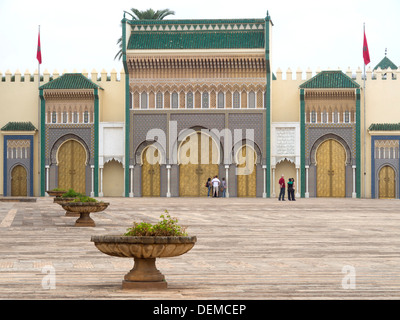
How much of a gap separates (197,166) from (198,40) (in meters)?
6.07

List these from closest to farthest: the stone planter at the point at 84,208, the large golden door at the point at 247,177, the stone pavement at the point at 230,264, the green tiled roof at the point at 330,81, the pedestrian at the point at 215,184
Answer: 1. the stone pavement at the point at 230,264
2. the stone planter at the point at 84,208
3. the pedestrian at the point at 215,184
4. the green tiled roof at the point at 330,81
5. the large golden door at the point at 247,177

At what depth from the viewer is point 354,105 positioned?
132ft

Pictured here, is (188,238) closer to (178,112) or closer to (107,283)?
(107,283)

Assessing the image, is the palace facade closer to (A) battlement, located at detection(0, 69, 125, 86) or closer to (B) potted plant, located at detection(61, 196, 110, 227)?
(A) battlement, located at detection(0, 69, 125, 86)

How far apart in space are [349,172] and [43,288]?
33410 millimetres

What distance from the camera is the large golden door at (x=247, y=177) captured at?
40.2 m

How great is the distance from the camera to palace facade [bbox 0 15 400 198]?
131 feet

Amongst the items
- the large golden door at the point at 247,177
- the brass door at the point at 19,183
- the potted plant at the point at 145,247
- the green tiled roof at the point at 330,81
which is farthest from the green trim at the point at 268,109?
the potted plant at the point at 145,247

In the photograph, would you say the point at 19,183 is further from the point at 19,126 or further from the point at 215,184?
the point at 215,184

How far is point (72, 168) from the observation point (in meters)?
41.2

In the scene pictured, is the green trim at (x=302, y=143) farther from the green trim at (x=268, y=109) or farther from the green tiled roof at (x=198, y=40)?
the green tiled roof at (x=198, y=40)

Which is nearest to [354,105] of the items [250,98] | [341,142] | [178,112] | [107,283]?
[341,142]

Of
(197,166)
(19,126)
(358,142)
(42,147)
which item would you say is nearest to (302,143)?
(358,142)

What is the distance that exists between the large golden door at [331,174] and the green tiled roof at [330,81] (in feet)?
10.1
